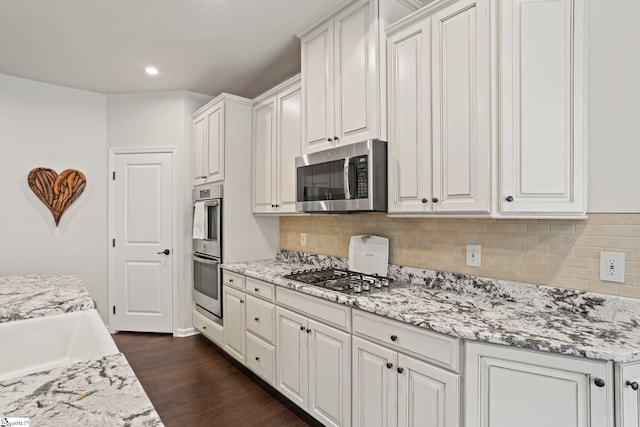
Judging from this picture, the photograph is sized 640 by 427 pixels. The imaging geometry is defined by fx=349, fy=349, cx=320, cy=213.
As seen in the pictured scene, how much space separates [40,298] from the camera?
5.63 feet

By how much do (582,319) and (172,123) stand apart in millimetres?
3951

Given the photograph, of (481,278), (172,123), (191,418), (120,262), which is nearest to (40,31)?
(172,123)

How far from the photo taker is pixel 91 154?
387 centimetres

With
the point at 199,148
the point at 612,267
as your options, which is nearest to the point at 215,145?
the point at 199,148

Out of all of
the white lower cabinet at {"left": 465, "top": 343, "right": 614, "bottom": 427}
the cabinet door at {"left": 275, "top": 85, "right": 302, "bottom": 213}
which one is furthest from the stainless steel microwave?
the white lower cabinet at {"left": 465, "top": 343, "right": 614, "bottom": 427}

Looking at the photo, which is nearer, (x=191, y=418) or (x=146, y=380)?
(x=191, y=418)

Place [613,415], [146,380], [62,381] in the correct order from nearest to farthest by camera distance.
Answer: [62,381] < [613,415] < [146,380]

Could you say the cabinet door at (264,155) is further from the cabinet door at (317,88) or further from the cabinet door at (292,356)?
the cabinet door at (292,356)

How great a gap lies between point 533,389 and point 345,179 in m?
1.35

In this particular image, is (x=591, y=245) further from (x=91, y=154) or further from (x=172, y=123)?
(x=91, y=154)

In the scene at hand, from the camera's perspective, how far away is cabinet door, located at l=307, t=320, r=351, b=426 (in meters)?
1.88

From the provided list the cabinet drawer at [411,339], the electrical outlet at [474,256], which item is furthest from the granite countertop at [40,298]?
the electrical outlet at [474,256]

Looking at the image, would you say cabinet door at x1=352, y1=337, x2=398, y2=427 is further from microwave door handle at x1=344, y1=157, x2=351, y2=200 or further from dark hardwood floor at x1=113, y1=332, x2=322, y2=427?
microwave door handle at x1=344, y1=157, x2=351, y2=200

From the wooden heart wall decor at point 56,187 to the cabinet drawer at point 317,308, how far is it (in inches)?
110
